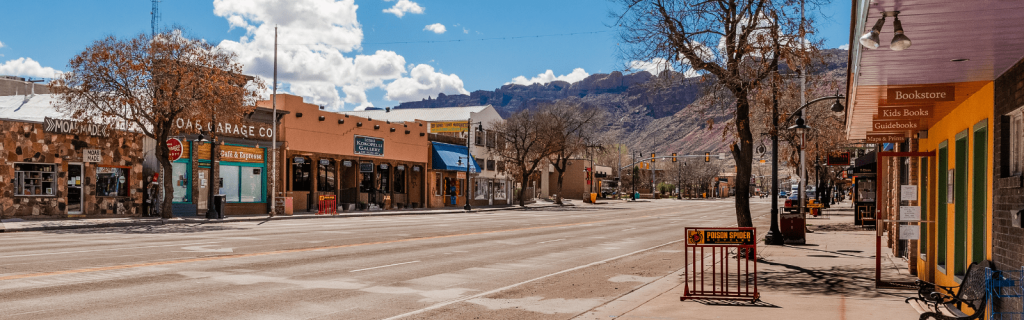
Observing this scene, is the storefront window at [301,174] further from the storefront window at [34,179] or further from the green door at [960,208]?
the green door at [960,208]

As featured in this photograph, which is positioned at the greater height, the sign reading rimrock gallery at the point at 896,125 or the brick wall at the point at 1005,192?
the sign reading rimrock gallery at the point at 896,125

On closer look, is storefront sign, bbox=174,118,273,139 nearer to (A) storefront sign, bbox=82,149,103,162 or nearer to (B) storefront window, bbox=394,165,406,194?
(A) storefront sign, bbox=82,149,103,162

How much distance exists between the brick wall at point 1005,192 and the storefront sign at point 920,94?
988mm

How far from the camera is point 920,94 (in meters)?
9.13

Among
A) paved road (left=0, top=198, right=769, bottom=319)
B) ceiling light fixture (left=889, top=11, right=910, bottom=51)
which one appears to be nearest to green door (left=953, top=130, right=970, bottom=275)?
paved road (left=0, top=198, right=769, bottom=319)

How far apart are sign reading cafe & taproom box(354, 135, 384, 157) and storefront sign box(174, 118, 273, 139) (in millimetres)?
7727

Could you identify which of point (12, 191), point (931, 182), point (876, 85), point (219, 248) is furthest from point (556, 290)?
point (12, 191)

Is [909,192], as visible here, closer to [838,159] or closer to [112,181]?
[838,159]

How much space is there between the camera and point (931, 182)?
12203 mm

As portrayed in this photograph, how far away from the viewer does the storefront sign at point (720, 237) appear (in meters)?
10.4

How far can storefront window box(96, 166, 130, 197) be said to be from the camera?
31.9 meters

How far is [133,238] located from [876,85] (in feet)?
60.0

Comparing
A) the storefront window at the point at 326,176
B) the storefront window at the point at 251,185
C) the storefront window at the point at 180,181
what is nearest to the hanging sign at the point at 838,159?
the storefront window at the point at 326,176

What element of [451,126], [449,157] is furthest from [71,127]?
[451,126]
